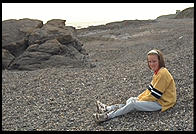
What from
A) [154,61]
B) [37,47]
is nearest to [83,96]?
[154,61]

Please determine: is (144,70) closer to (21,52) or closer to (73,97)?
(73,97)

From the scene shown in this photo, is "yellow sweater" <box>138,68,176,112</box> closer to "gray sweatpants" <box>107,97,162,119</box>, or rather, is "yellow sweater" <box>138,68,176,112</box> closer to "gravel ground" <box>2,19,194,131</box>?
"gray sweatpants" <box>107,97,162,119</box>

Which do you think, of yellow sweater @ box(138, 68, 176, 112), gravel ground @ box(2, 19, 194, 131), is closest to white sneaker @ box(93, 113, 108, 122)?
gravel ground @ box(2, 19, 194, 131)

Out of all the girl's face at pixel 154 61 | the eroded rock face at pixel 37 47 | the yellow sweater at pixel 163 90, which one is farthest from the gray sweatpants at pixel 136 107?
the eroded rock face at pixel 37 47

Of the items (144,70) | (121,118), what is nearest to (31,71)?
(144,70)

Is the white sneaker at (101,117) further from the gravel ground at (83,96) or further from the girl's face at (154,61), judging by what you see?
the girl's face at (154,61)

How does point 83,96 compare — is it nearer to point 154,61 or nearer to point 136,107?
point 136,107

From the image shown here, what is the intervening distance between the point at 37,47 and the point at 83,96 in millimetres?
6605

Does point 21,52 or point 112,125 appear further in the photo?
point 21,52

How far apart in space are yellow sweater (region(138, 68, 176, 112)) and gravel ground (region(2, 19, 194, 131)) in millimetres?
208

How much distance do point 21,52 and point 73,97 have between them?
24.3 feet

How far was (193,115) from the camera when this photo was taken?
624cm

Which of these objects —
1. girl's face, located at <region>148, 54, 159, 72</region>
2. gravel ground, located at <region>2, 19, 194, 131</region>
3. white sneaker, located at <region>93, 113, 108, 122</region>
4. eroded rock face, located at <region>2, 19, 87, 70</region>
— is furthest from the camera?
eroded rock face, located at <region>2, 19, 87, 70</region>

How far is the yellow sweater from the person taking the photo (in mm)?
6547
